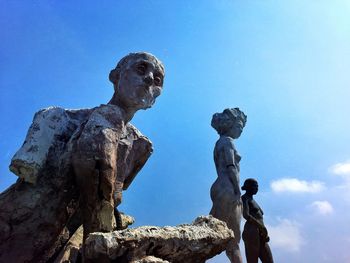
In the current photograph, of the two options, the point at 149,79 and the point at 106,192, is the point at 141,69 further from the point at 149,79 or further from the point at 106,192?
the point at 106,192

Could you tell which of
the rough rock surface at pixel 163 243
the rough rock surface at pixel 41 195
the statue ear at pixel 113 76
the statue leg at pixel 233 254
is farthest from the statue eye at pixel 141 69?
the statue leg at pixel 233 254

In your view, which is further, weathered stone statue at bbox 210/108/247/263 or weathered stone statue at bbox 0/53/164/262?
weathered stone statue at bbox 210/108/247/263

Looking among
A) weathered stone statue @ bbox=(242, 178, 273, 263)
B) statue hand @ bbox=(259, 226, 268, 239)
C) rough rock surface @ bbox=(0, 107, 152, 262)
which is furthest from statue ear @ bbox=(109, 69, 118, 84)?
statue hand @ bbox=(259, 226, 268, 239)

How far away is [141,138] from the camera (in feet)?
9.61

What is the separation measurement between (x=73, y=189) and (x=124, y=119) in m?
0.57

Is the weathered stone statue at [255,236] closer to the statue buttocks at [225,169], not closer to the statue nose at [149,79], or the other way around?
the statue buttocks at [225,169]

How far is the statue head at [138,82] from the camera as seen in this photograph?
2.70 m

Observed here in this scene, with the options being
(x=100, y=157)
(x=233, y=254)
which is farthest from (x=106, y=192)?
(x=233, y=254)

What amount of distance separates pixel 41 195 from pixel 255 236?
407 centimetres

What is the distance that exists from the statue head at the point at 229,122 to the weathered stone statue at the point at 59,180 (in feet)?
17.2

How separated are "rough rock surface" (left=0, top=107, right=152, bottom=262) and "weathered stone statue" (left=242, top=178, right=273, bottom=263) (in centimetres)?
367

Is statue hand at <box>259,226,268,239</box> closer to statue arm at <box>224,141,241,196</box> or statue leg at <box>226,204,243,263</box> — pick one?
statue leg at <box>226,204,243,263</box>

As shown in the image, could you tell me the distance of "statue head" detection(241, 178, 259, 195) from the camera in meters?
6.34

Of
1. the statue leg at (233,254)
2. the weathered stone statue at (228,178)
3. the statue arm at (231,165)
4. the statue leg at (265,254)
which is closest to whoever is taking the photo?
the statue leg at (265,254)
